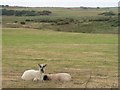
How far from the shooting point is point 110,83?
14297 millimetres

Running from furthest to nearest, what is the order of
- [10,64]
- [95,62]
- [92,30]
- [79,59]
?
1. [92,30]
2. [79,59]
3. [95,62]
4. [10,64]

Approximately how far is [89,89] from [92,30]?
46.0 m

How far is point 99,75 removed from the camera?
53.8ft

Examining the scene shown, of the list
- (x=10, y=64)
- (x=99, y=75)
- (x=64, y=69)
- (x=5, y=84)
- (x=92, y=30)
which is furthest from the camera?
(x=92, y=30)

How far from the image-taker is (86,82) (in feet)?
47.6

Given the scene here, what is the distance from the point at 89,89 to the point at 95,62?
8833 mm

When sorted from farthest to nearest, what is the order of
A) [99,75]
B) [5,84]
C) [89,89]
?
1. [99,75]
2. [5,84]
3. [89,89]

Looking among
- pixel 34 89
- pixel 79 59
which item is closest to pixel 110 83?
pixel 34 89

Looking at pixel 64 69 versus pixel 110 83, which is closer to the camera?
pixel 110 83

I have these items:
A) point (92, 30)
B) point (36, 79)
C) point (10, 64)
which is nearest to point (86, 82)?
point (36, 79)

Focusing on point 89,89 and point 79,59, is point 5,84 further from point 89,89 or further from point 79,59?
point 79,59

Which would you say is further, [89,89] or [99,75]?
[99,75]

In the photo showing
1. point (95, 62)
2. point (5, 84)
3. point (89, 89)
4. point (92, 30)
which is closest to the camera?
point (89, 89)

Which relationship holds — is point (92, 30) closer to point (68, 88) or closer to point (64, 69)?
point (64, 69)
